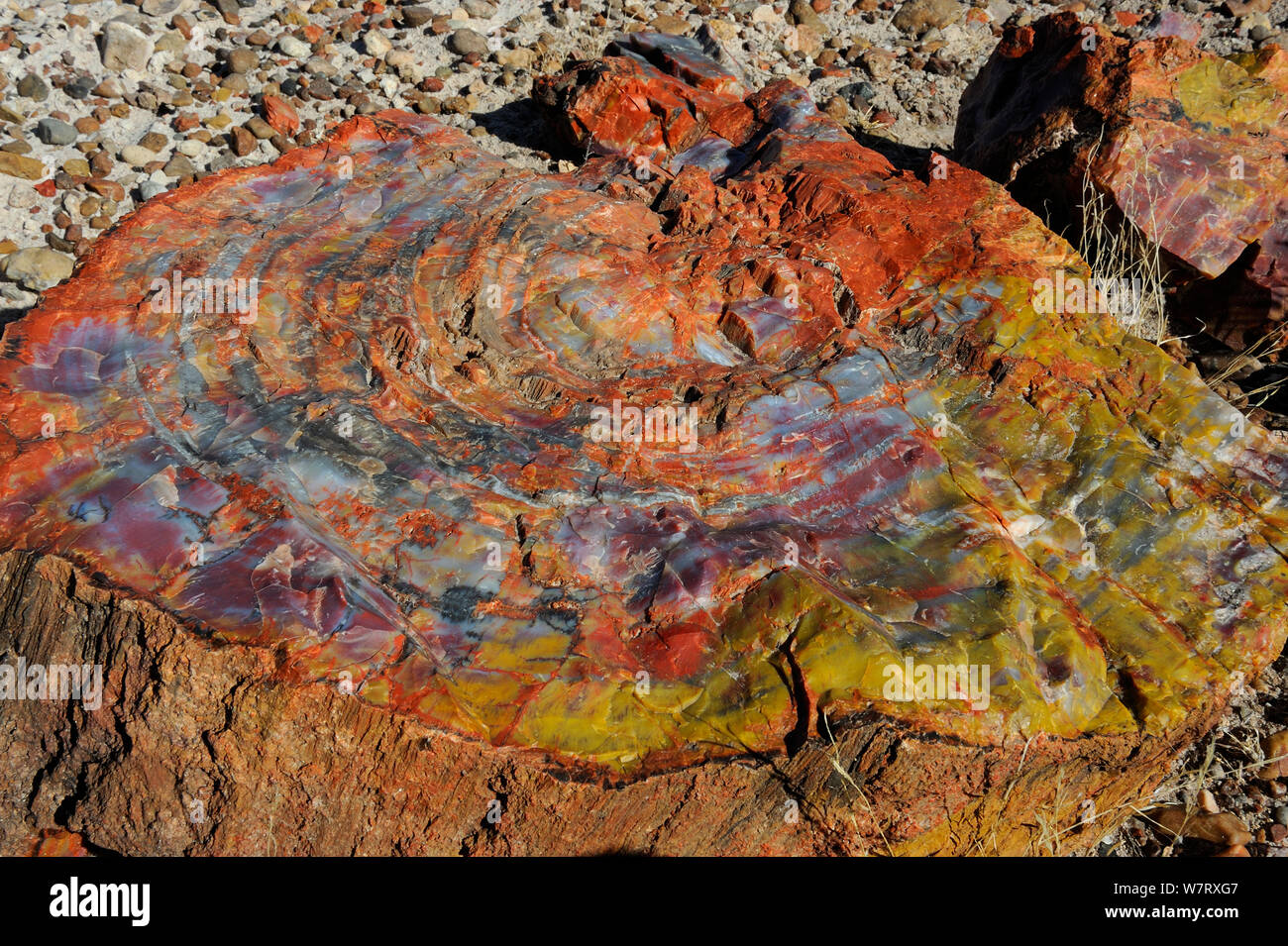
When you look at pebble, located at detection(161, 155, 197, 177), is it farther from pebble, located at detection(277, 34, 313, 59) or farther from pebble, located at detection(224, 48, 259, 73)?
pebble, located at detection(277, 34, 313, 59)

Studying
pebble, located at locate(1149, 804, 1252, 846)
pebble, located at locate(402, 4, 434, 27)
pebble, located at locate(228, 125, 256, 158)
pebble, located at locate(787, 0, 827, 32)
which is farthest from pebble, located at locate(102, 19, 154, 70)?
pebble, located at locate(1149, 804, 1252, 846)

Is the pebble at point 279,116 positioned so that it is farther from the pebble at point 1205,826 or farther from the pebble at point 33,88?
the pebble at point 1205,826

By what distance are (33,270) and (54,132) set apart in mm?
1122

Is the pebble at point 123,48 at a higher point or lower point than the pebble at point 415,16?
lower

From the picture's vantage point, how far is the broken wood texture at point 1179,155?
5.15m

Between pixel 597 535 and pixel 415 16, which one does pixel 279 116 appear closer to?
pixel 415 16

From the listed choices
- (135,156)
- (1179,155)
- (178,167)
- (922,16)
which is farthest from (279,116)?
(1179,155)

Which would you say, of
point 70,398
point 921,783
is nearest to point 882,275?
point 921,783

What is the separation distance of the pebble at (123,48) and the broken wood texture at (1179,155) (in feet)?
16.5

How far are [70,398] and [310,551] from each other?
1133 mm

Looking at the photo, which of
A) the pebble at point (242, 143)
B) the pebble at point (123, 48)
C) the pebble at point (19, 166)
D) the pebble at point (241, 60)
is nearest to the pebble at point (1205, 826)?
the pebble at point (242, 143)

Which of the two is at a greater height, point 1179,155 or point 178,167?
point 1179,155

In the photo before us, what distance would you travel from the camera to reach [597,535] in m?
3.45

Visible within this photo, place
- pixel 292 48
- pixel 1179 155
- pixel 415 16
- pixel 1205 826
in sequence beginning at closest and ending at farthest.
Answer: pixel 1205 826, pixel 1179 155, pixel 292 48, pixel 415 16
